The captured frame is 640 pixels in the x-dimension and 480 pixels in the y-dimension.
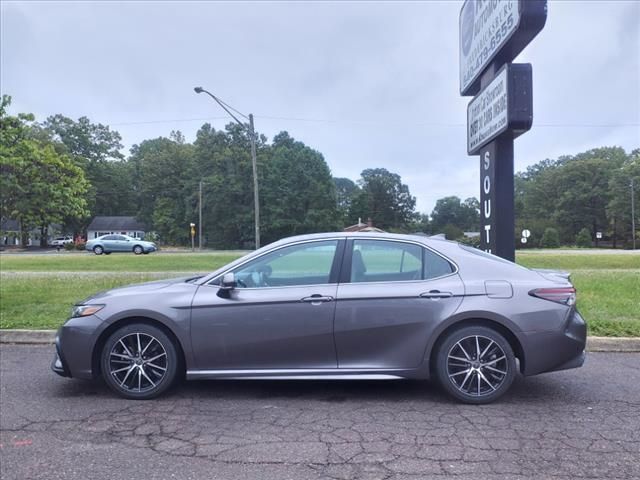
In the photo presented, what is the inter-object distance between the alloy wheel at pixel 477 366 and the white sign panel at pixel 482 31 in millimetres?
4202

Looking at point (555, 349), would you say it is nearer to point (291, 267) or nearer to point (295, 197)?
point (291, 267)

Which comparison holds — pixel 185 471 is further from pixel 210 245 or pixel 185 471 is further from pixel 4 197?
pixel 210 245

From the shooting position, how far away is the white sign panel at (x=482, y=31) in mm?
6765

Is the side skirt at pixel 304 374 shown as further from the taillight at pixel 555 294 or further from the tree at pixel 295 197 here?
the tree at pixel 295 197

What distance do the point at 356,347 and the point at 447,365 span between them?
79cm

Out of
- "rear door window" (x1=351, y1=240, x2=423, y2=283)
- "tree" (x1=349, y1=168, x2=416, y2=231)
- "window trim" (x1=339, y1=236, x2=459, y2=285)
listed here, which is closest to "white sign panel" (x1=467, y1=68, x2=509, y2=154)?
"window trim" (x1=339, y1=236, x2=459, y2=285)

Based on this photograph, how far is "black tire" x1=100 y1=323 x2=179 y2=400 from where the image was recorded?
→ 455 cm

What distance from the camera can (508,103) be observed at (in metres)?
6.65

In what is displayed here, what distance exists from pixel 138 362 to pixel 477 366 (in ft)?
9.66

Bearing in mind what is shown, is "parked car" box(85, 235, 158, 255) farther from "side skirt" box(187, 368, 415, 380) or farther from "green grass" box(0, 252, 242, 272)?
"side skirt" box(187, 368, 415, 380)

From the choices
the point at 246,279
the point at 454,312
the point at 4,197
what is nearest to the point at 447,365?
the point at 454,312

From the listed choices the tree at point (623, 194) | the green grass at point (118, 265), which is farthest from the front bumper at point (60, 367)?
A: the tree at point (623, 194)

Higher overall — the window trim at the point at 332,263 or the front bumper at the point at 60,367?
the window trim at the point at 332,263

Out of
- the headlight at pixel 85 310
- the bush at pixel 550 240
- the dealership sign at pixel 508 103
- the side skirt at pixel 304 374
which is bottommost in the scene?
the side skirt at pixel 304 374
